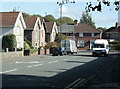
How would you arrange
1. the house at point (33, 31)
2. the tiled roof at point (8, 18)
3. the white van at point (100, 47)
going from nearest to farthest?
the white van at point (100, 47)
the tiled roof at point (8, 18)
the house at point (33, 31)

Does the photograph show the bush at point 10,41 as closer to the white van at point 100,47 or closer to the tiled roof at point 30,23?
the white van at point 100,47

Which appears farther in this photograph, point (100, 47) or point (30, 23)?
point (30, 23)

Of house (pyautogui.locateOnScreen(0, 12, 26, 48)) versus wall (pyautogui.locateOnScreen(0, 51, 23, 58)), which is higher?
house (pyautogui.locateOnScreen(0, 12, 26, 48))

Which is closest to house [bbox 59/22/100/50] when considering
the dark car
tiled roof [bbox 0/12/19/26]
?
the dark car

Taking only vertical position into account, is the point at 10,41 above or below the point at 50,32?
below

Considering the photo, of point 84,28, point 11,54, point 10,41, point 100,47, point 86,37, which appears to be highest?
point 84,28

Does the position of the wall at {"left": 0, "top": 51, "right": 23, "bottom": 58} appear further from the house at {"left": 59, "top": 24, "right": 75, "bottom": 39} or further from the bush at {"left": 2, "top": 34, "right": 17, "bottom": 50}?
the house at {"left": 59, "top": 24, "right": 75, "bottom": 39}

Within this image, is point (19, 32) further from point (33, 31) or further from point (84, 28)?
point (84, 28)

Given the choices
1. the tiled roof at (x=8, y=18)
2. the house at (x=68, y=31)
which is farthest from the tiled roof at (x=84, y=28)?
the tiled roof at (x=8, y=18)

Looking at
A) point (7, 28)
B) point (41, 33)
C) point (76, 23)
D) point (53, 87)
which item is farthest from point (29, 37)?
point (53, 87)

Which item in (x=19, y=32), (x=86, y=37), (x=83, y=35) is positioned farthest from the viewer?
(x=83, y=35)

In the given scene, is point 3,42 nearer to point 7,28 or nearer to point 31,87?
point 7,28

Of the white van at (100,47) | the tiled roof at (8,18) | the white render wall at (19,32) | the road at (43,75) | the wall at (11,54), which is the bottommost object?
the road at (43,75)

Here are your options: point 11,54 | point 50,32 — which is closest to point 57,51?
point 11,54
